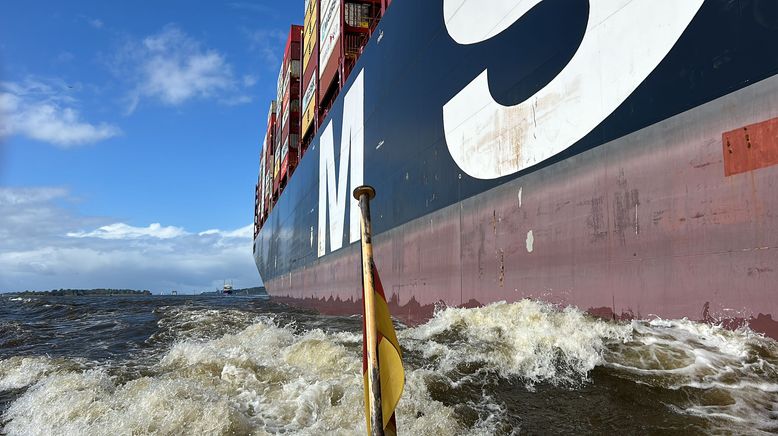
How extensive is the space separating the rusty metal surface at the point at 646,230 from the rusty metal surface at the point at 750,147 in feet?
0.17

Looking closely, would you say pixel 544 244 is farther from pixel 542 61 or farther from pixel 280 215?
pixel 280 215

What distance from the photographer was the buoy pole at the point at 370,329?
6.97 feet

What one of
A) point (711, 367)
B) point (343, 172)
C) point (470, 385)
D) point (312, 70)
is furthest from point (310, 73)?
point (711, 367)

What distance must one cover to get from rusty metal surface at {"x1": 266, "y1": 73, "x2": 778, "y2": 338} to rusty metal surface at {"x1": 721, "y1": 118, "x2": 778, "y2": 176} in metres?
0.05

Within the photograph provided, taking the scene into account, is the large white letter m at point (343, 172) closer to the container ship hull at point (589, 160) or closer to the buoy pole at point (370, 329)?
the container ship hull at point (589, 160)

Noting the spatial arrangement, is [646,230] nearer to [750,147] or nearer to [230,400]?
[750,147]

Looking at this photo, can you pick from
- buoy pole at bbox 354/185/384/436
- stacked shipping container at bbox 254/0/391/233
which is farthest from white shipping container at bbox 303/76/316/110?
buoy pole at bbox 354/185/384/436

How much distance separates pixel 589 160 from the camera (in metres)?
5.39

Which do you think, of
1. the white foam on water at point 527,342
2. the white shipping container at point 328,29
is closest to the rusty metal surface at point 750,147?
the white foam on water at point 527,342

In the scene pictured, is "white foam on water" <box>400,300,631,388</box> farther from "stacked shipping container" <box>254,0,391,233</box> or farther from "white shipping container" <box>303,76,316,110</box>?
"white shipping container" <box>303,76,316,110</box>

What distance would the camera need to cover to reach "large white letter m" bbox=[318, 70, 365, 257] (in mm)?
13625

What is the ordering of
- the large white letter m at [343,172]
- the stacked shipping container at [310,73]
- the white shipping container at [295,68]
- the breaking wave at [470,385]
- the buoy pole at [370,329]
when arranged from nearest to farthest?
the buoy pole at [370,329] → the breaking wave at [470,385] → the large white letter m at [343,172] → the stacked shipping container at [310,73] → the white shipping container at [295,68]

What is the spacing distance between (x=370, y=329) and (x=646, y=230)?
3475mm

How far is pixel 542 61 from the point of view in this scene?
6230 millimetres
